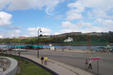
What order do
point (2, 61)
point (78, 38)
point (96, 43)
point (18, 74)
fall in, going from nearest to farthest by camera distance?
point (18, 74), point (2, 61), point (96, 43), point (78, 38)

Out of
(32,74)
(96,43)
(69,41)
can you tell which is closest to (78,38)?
(69,41)

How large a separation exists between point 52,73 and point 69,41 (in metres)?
91.4

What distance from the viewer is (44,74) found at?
17062 millimetres

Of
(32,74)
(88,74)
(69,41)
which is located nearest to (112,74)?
(88,74)

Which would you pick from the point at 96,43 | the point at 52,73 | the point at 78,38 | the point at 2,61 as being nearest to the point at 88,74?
the point at 52,73

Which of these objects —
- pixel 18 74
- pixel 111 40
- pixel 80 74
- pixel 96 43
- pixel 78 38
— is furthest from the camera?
pixel 78 38

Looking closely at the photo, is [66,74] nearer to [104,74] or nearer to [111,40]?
[104,74]

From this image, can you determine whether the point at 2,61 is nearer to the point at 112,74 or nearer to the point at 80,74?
the point at 80,74

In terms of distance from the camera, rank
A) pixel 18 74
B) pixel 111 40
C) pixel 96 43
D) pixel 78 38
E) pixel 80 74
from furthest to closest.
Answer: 1. pixel 78 38
2. pixel 111 40
3. pixel 96 43
4. pixel 80 74
5. pixel 18 74

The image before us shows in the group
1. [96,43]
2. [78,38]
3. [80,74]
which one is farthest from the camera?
[78,38]

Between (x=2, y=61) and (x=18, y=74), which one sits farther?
(x=2, y=61)

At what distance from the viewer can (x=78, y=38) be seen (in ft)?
442

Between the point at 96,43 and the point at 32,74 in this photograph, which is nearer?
the point at 32,74

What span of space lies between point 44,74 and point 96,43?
8264 cm
